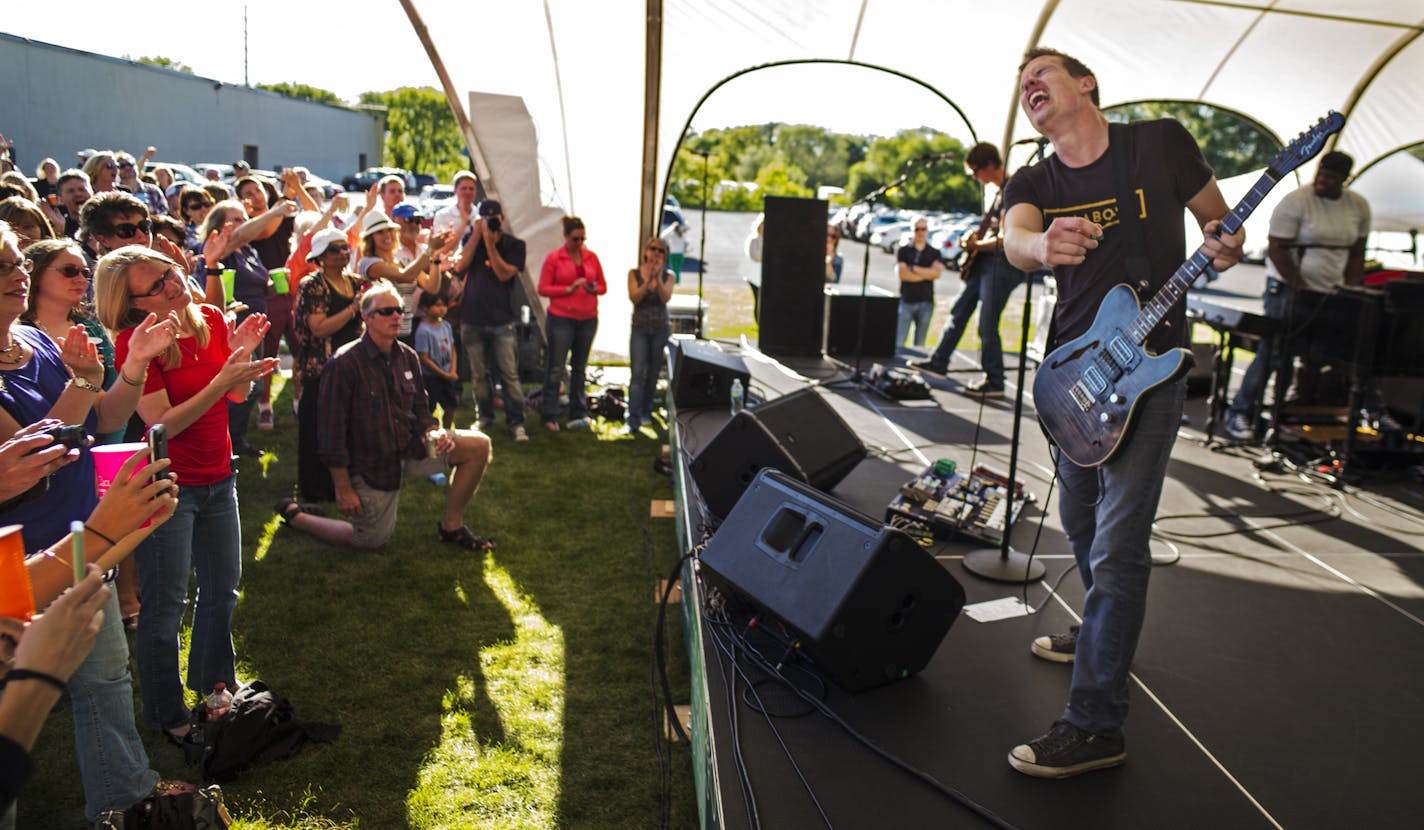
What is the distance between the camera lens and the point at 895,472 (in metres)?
5.73

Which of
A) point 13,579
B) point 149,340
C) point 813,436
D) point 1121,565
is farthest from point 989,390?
point 13,579

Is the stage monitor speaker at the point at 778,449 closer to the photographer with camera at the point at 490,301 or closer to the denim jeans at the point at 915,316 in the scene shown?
the photographer with camera at the point at 490,301

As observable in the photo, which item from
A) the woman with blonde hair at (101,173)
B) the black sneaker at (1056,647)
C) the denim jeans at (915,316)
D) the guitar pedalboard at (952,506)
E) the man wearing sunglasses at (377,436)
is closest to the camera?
the black sneaker at (1056,647)

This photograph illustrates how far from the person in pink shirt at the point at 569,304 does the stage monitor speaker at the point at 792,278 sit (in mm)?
2140

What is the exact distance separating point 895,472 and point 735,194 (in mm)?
38796

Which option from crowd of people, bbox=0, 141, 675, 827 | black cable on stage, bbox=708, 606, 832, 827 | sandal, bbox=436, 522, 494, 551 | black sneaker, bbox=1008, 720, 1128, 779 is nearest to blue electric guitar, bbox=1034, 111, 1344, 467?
black sneaker, bbox=1008, 720, 1128, 779

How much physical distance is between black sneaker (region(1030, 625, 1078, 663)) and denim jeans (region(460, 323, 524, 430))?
5269 millimetres

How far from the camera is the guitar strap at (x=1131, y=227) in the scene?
2715 millimetres

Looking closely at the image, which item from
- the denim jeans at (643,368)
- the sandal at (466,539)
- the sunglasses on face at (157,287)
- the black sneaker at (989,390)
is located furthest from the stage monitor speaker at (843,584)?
the black sneaker at (989,390)

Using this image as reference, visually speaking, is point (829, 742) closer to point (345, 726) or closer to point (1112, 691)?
point (1112, 691)

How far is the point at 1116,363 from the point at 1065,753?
113cm

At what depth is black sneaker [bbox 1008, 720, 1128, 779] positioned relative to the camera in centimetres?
268

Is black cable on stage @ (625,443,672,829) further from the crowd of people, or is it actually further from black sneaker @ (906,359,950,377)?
black sneaker @ (906,359,950,377)

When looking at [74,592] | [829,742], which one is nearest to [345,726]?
[829,742]
